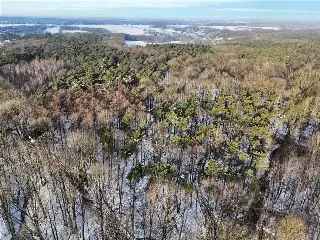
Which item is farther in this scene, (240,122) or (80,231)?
(240,122)

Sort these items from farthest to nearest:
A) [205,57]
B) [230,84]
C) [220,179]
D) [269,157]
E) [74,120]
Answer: [205,57] → [230,84] → [74,120] → [269,157] → [220,179]

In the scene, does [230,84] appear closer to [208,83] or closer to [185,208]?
[208,83]

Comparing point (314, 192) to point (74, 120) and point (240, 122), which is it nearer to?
point (240, 122)

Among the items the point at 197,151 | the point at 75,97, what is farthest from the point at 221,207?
the point at 75,97

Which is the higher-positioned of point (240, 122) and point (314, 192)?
point (240, 122)

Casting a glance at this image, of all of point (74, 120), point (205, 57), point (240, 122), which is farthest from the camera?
point (205, 57)

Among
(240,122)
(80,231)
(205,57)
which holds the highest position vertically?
(205,57)
